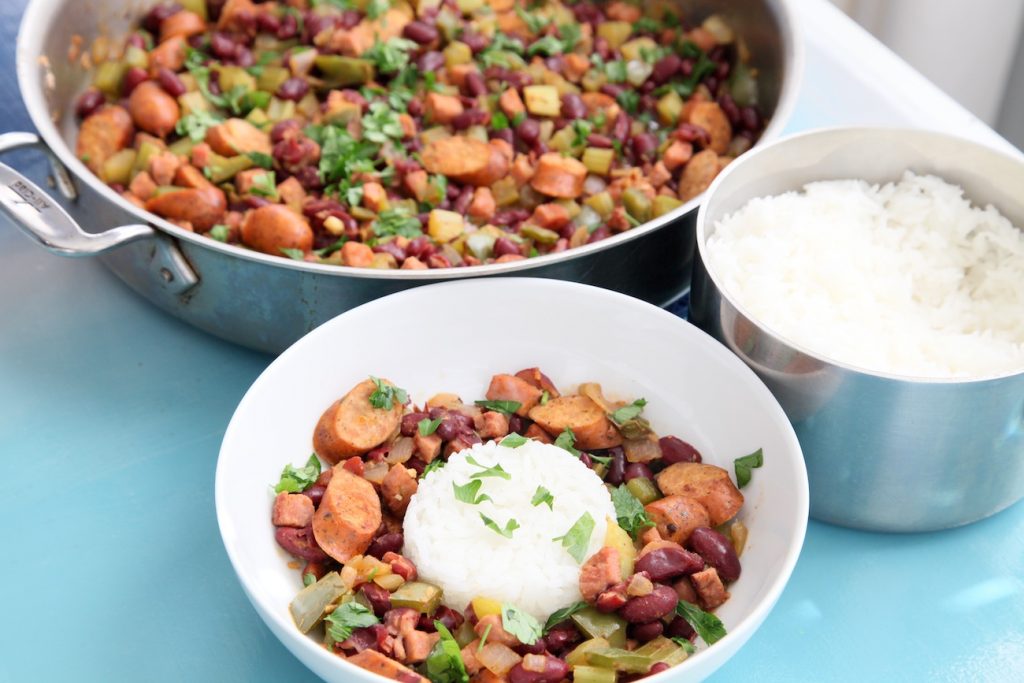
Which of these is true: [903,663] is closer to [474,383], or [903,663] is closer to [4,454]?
[474,383]

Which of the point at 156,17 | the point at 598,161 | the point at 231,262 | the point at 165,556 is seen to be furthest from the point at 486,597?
the point at 156,17

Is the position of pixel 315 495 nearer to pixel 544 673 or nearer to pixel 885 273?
pixel 544 673

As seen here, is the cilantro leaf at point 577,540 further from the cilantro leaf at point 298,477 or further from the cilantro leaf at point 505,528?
the cilantro leaf at point 298,477

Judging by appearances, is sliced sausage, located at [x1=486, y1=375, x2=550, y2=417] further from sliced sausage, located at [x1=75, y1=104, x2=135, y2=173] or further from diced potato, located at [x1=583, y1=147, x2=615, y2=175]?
sliced sausage, located at [x1=75, y1=104, x2=135, y2=173]

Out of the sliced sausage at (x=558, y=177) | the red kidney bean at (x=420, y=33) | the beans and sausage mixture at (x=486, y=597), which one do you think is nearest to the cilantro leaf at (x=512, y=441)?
the beans and sausage mixture at (x=486, y=597)

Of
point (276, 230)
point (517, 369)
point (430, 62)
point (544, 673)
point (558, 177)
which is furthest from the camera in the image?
point (430, 62)

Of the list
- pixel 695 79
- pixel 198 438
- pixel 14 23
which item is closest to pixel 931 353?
pixel 695 79

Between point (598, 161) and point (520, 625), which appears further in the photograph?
point (598, 161)
